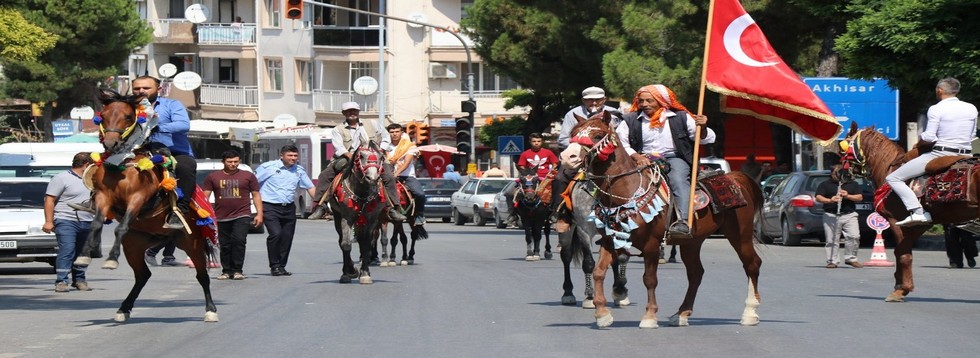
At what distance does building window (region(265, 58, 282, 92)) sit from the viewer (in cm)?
7562

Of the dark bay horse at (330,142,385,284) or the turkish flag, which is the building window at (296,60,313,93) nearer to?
the dark bay horse at (330,142,385,284)

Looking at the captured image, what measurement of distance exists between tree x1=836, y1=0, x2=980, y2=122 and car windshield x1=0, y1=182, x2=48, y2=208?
1410 cm

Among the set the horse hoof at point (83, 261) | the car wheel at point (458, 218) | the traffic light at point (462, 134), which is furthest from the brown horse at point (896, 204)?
the traffic light at point (462, 134)

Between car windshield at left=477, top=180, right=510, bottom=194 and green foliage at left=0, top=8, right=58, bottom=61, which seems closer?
green foliage at left=0, top=8, right=58, bottom=61

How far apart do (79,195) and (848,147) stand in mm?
9571

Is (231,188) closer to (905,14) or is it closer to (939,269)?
(939,269)

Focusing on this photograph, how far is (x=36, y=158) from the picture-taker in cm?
3575

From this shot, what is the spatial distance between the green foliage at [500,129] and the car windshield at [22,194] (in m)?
35.1

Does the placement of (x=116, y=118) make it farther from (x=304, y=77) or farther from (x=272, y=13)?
(x=272, y=13)

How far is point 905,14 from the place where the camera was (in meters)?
27.2

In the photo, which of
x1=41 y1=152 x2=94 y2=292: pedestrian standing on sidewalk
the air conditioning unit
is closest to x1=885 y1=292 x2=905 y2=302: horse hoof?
x1=41 y1=152 x2=94 y2=292: pedestrian standing on sidewalk

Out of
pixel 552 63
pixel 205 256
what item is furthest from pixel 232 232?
pixel 552 63

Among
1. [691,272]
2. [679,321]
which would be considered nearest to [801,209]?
[691,272]

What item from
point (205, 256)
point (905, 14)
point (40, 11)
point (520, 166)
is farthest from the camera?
point (40, 11)
